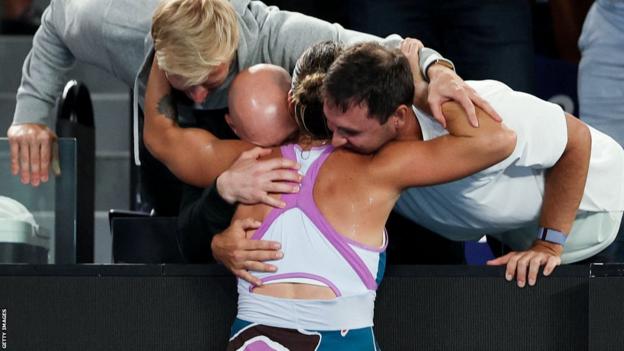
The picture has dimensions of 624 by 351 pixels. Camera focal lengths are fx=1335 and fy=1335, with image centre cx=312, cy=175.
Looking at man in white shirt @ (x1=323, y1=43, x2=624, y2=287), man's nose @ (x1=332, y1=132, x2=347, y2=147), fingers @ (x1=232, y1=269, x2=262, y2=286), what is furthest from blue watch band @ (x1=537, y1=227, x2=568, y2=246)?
fingers @ (x1=232, y1=269, x2=262, y2=286)

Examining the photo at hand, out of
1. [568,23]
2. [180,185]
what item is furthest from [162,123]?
[568,23]

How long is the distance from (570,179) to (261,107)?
65cm

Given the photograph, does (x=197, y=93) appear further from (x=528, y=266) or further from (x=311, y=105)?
(x=528, y=266)

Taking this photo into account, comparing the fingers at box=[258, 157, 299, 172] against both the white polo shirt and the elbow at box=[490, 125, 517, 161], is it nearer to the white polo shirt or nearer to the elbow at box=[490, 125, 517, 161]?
the white polo shirt

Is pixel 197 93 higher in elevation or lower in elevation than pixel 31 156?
higher

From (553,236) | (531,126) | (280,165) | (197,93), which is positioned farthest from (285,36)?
(553,236)

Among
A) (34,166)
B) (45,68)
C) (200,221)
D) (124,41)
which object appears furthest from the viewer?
(45,68)

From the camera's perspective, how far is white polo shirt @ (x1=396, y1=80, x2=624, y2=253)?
266 centimetres

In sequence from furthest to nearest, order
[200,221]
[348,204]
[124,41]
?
[124,41] → [200,221] → [348,204]

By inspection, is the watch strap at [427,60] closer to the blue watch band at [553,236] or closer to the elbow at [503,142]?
the elbow at [503,142]

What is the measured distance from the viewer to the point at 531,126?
8.73ft

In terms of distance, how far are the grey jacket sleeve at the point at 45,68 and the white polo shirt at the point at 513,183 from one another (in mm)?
961

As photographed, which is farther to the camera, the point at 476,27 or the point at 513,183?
the point at 476,27

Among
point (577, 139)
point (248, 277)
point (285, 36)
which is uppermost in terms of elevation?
point (285, 36)
